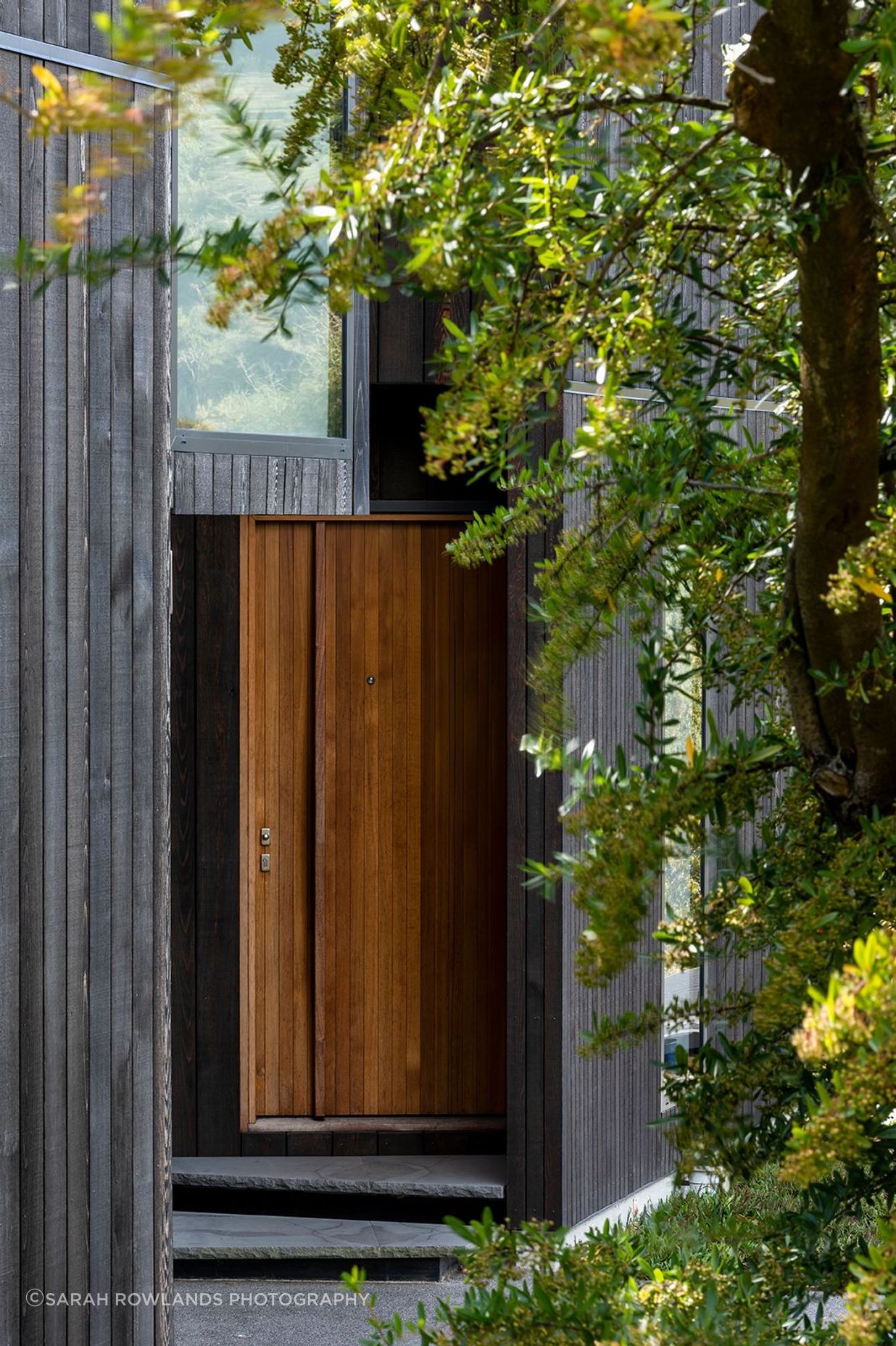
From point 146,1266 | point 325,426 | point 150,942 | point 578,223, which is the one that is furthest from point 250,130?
point 325,426

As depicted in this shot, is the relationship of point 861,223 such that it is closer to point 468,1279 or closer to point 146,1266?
point 468,1279

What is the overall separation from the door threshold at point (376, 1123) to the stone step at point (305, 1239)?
1.34 feet

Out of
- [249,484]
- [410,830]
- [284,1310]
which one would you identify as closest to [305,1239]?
[284,1310]

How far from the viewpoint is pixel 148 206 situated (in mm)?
3449

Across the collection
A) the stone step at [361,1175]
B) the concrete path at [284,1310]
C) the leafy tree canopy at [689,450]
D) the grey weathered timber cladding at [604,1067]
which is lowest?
the concrete path at [284,1310]

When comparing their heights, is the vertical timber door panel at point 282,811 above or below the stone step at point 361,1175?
above

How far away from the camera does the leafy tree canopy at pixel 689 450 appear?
1004 millimetres

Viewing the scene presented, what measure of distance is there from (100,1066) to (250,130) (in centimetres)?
285

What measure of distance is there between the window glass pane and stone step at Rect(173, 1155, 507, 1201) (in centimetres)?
299

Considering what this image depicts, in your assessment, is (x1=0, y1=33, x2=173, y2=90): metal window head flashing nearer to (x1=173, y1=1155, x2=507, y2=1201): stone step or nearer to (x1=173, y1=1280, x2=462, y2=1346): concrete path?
(x1=173, y1=1280, x2=462, y2=1346): concrete path

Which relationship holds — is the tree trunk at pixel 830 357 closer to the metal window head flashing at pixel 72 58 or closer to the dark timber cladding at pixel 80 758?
the dark timber cladding at pixel 80 758

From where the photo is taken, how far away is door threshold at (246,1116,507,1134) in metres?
5.64

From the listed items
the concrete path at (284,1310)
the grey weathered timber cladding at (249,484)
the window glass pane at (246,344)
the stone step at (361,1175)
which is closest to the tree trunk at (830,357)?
the window glass pane at (246,344)

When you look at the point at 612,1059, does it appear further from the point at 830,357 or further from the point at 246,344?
the point at 830,357
